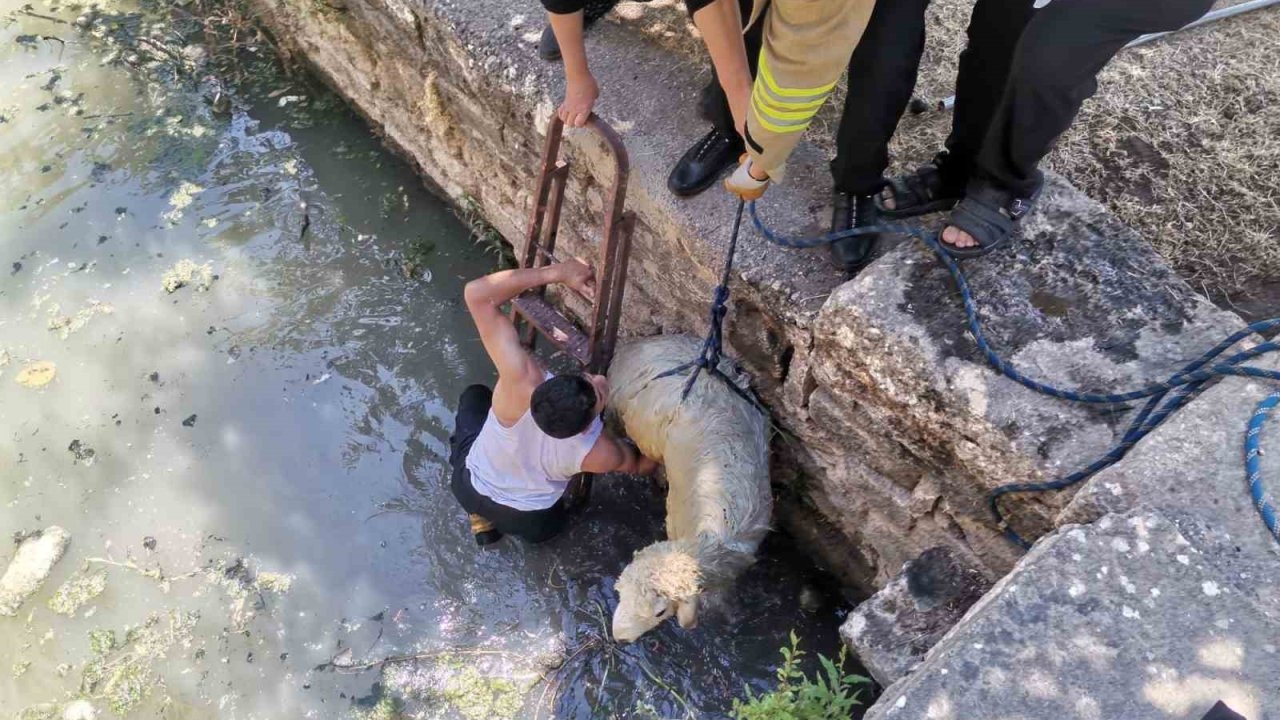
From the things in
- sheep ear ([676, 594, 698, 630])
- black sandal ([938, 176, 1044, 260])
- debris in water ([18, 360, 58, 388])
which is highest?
black sandal ([938, 176, 1044, 260])

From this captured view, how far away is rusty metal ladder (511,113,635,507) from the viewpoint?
2711 mm

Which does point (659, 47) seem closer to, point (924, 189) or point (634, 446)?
point (924, 189)

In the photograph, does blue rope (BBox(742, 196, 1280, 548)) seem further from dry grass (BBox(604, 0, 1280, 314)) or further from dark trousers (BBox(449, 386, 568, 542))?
dark trousers (BBox(449, 386, 568, 542))

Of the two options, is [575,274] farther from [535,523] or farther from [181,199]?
[181,199]

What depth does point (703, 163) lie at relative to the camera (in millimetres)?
2715

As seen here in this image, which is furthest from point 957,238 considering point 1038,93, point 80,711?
point 80,711

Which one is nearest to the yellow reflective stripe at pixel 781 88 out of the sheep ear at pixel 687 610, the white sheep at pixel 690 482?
the white sheep at pixel 690 482

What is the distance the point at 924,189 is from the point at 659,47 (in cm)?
122

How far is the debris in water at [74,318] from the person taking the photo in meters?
3.85

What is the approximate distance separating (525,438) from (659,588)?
0.83 meters

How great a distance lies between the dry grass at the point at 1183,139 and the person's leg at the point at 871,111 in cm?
47

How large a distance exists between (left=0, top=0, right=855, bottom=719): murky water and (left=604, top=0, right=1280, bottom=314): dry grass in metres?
1.58

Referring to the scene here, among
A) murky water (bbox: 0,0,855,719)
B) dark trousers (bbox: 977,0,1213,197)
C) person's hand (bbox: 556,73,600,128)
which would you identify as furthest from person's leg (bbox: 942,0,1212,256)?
murky water (bbox: 0,0,855,719)

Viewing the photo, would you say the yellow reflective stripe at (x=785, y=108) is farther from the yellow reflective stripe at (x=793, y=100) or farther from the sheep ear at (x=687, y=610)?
the sheep ear at (x=687, y=610)
